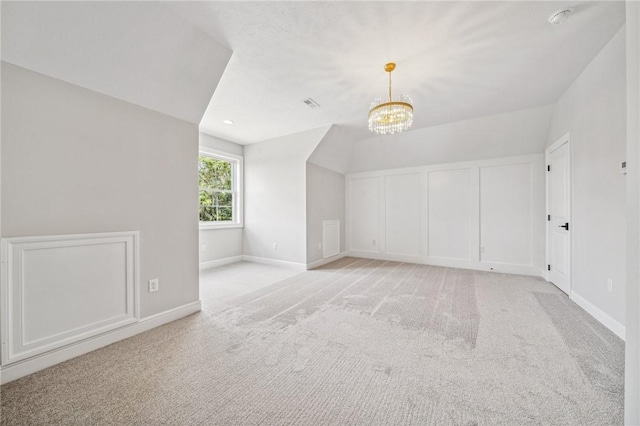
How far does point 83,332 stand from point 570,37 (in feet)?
15.4

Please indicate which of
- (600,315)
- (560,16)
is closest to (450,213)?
(600,315)

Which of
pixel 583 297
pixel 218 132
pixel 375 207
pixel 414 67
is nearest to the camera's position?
pixel 414 67

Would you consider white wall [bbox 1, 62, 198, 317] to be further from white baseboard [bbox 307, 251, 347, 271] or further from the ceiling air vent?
white baseboard [bbox 307, 251, 347, 271]

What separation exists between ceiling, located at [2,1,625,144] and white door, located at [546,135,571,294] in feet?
2.93

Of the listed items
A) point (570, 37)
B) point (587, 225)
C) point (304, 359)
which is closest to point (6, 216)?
point (304, 359)

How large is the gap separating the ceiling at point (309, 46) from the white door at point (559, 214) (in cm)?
89

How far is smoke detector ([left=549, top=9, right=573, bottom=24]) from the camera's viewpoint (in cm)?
177

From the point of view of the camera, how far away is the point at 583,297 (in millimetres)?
2627

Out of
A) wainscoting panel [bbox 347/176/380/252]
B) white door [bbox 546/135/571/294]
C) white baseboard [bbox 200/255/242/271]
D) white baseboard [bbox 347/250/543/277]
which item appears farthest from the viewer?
wainscoting panel [bbox 347/176/380/252]

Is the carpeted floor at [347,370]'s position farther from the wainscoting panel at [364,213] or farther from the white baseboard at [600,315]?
the wainscoting panel at [364,213]

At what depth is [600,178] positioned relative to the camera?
233 centimetres

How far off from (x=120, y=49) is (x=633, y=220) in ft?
A: 10.4

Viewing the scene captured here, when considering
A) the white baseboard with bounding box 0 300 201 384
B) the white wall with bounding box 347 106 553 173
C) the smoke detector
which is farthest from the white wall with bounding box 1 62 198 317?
the white wall with bounding box 347 106 553 173

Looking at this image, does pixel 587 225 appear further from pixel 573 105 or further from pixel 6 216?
pixel 6 216
